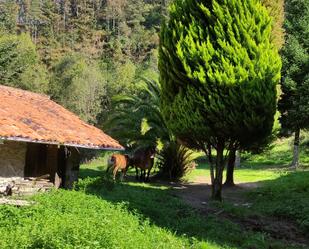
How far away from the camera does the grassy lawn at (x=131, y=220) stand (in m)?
8.08

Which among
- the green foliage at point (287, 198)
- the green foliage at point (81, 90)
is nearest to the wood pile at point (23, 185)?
the green foliage at point (287, 198)

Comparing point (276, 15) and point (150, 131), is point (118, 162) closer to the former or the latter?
point (150, 131)

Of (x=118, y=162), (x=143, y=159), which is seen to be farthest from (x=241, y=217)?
(x=143, y=159)

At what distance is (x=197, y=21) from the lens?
16.2 m

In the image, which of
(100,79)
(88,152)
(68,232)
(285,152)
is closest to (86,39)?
(100,79)

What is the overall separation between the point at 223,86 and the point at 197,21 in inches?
113

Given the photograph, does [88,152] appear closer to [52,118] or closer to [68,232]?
[52,118]

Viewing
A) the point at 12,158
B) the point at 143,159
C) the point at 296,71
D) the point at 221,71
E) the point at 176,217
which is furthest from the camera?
the point at 296,71

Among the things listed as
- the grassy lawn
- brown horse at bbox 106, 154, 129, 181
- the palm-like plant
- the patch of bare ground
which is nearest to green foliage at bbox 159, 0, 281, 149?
the patch of bare ground

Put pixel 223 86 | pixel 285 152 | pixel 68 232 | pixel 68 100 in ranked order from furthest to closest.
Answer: pixel 68 100 → pixel 285 152 → pixel 223 86 → pixel 68 232

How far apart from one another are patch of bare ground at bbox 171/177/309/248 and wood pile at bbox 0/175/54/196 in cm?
515

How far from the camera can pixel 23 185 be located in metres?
13.8

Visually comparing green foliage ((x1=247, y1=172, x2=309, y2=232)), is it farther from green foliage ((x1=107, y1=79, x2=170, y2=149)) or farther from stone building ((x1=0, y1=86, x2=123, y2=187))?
stone building ((x1=0, y1=86, x2=123, y2=187))

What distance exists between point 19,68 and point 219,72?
3213cm
